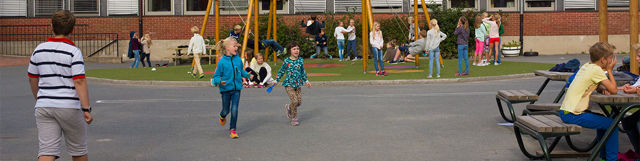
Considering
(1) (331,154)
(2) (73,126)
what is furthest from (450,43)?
(2) (73,126)

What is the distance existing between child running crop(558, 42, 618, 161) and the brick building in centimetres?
2719

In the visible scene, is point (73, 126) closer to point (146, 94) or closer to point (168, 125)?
point (168, 125)

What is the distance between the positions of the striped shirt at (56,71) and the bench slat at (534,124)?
374 cm

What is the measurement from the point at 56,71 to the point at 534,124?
3950 mm

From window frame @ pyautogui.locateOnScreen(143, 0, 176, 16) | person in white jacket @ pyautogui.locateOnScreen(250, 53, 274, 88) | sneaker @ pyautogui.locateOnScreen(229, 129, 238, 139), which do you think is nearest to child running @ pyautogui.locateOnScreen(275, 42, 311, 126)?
sneaker @ pyautogui.locateOnScreen(229, 129, 238, 139)

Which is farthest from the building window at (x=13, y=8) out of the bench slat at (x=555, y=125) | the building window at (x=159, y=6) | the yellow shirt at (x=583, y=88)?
the yellow shirt at (x=583, y=88)

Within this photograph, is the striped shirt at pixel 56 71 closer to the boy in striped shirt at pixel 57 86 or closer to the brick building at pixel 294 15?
the boy in striped shirt at pixel 57 86

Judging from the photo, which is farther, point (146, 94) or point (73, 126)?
point (146, 94)

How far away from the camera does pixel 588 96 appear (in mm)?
6504

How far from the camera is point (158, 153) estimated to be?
777 centimetres

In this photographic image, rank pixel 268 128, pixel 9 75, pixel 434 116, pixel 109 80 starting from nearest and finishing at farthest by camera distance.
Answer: pixel 268 128 → pixel 434 116 → pixel 109 80 → pixel 9 75

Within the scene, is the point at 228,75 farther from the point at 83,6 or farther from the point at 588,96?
the point at 83,6

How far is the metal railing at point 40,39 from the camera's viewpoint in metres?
34.1

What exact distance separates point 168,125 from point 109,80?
9768mm
